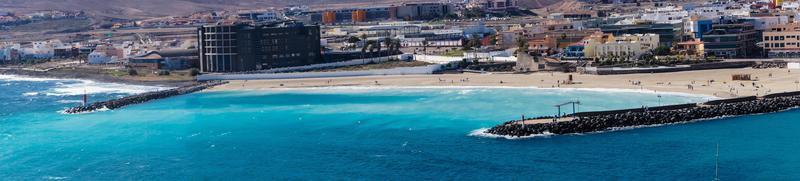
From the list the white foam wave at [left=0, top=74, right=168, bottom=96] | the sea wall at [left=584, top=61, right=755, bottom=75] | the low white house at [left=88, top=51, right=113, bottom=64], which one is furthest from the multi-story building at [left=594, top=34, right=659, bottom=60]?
the low white house at [left=88, top=51, right=113, bottom=64]

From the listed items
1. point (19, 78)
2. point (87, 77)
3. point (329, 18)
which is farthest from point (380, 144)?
point (329, 18)

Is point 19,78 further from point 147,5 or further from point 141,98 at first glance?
point 147,5

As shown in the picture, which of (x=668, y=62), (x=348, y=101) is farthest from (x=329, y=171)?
(x=668, y=62)

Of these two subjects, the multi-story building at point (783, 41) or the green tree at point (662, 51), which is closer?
the multi-story building at point (783, 41)

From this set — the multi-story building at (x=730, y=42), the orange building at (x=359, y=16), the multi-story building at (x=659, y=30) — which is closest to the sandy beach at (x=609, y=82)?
the multi-story building at (x=730, y=42)

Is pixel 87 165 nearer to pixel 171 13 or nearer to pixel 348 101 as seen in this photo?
pixel 348 101

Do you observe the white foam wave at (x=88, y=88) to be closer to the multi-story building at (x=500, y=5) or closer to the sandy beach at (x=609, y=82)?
the sandy beach at (x=609, y=82)

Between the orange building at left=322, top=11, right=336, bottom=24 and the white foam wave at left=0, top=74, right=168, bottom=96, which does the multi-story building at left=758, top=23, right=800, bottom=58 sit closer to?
the white foam wave at left=0, top=74, right=168, bottom=96
